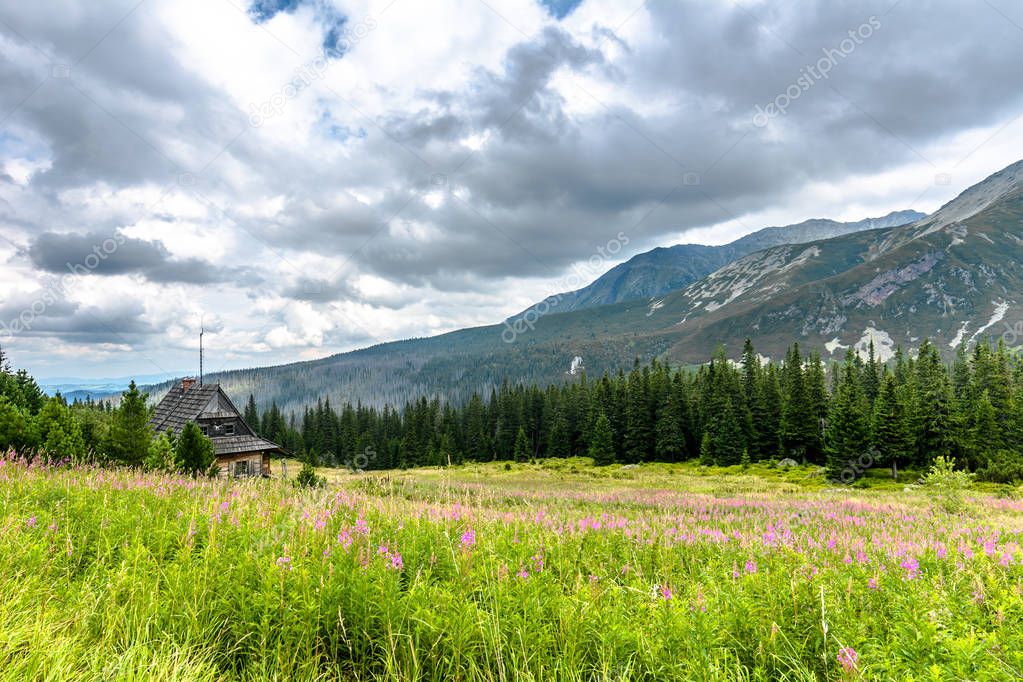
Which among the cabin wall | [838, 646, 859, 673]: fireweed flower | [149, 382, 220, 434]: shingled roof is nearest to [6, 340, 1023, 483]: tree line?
[149, 382, 220, 434]: shingled roof

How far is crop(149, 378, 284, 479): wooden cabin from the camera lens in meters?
35.7

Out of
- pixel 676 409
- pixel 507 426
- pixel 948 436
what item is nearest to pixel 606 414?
pixel 676 409

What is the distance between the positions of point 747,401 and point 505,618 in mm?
80336

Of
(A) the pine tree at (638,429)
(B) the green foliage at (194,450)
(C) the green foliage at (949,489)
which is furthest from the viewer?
(A) the pine tree at (638,429)

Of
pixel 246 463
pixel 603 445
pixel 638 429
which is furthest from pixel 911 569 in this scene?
pixel 638 429

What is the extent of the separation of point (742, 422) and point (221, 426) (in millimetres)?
66492

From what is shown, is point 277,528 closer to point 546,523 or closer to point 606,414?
point 546,523

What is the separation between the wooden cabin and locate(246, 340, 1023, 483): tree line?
3796 centimetres

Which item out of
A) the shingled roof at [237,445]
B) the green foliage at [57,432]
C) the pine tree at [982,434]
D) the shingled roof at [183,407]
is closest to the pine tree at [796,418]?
the pine tree at [982,434]

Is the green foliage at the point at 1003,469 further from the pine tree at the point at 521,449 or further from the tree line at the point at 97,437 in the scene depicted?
the pine tree at the point at 521,449

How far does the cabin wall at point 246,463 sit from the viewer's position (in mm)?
35469

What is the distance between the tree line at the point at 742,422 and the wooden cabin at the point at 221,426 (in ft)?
125

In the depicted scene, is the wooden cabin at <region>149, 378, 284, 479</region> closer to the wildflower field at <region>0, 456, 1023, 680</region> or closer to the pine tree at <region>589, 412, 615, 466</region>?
the wildflower field at <region>0, 456, 1023, 680</region>

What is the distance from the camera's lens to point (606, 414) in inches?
3469
